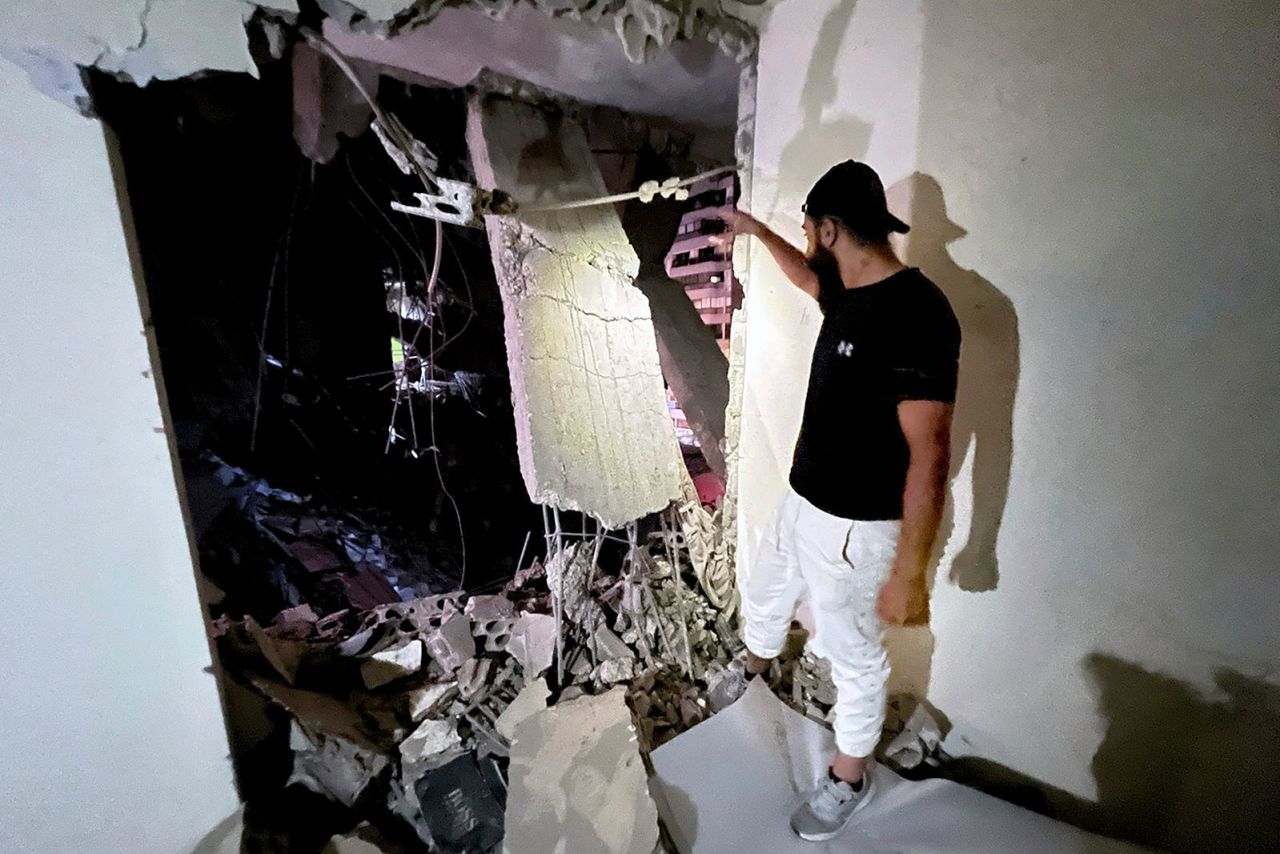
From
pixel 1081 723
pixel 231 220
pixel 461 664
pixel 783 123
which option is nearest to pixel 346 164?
pixel 231 220

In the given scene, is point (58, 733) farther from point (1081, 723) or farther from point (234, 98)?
point (1081, 723)

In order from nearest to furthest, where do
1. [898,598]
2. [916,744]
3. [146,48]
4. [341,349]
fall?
[146,48] → [898,598] → [916,744] → [341,349]

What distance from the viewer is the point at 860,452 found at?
1263mm

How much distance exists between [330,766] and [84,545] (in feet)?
2.87

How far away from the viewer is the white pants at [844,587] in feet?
4.28

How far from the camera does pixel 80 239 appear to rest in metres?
1.05

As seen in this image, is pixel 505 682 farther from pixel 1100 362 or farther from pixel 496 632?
pixel 1100 362

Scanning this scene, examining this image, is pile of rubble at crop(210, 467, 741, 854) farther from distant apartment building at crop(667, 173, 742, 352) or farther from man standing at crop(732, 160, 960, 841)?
distant apartment building at crop(667, 173, 742, 352)

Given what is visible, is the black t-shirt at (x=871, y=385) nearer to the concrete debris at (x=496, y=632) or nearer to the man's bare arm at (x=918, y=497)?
the man's bare arm at (x=918, y=497)

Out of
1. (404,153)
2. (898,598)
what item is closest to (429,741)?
Result: (898,598)

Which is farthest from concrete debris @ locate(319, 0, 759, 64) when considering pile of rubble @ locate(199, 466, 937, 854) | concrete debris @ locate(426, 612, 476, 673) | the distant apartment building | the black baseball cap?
concrete debris @ locate(426, 612, 476, 673)

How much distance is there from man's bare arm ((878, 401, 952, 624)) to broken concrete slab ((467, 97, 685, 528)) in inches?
34.3

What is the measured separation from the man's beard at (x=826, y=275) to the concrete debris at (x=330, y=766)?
178 cm

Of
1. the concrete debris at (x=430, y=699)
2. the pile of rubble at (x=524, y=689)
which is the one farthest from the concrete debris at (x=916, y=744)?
the concrete debris at (x=430, y=699)
